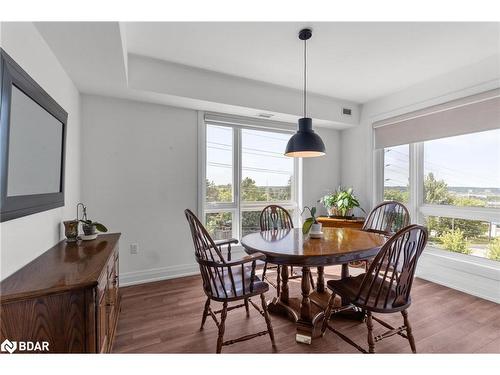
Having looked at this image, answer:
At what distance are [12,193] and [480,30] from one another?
3.66 m

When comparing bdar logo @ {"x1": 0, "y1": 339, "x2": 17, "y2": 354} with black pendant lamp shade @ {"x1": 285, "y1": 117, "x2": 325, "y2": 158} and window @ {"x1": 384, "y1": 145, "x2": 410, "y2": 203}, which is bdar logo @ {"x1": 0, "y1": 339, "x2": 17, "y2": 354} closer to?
black pendant lamp shade @ {"x1": 285, "y1": 117, "x2": 325, "y2": 158}

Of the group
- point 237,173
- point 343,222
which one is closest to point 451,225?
point 343,222

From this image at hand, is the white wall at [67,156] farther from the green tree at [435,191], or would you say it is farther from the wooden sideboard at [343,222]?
the green tree at [435,191]

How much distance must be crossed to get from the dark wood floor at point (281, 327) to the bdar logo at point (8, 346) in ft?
2.59

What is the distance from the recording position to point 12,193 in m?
1.34

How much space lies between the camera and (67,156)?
2.33 m

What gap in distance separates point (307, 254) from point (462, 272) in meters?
2.44

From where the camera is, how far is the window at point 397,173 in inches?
144

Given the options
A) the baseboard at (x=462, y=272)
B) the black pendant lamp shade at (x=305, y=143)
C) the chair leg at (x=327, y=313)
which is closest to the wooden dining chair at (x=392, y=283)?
the chair leg at (x=327, y=313)

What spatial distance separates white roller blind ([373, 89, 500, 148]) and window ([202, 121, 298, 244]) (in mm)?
1510

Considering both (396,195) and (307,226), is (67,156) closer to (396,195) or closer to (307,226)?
(307,226)

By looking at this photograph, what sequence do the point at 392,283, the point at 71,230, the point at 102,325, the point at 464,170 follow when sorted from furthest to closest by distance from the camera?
the point at 464,170 → the point at 71,230 → the point at 392,283 → the point at 102,325
